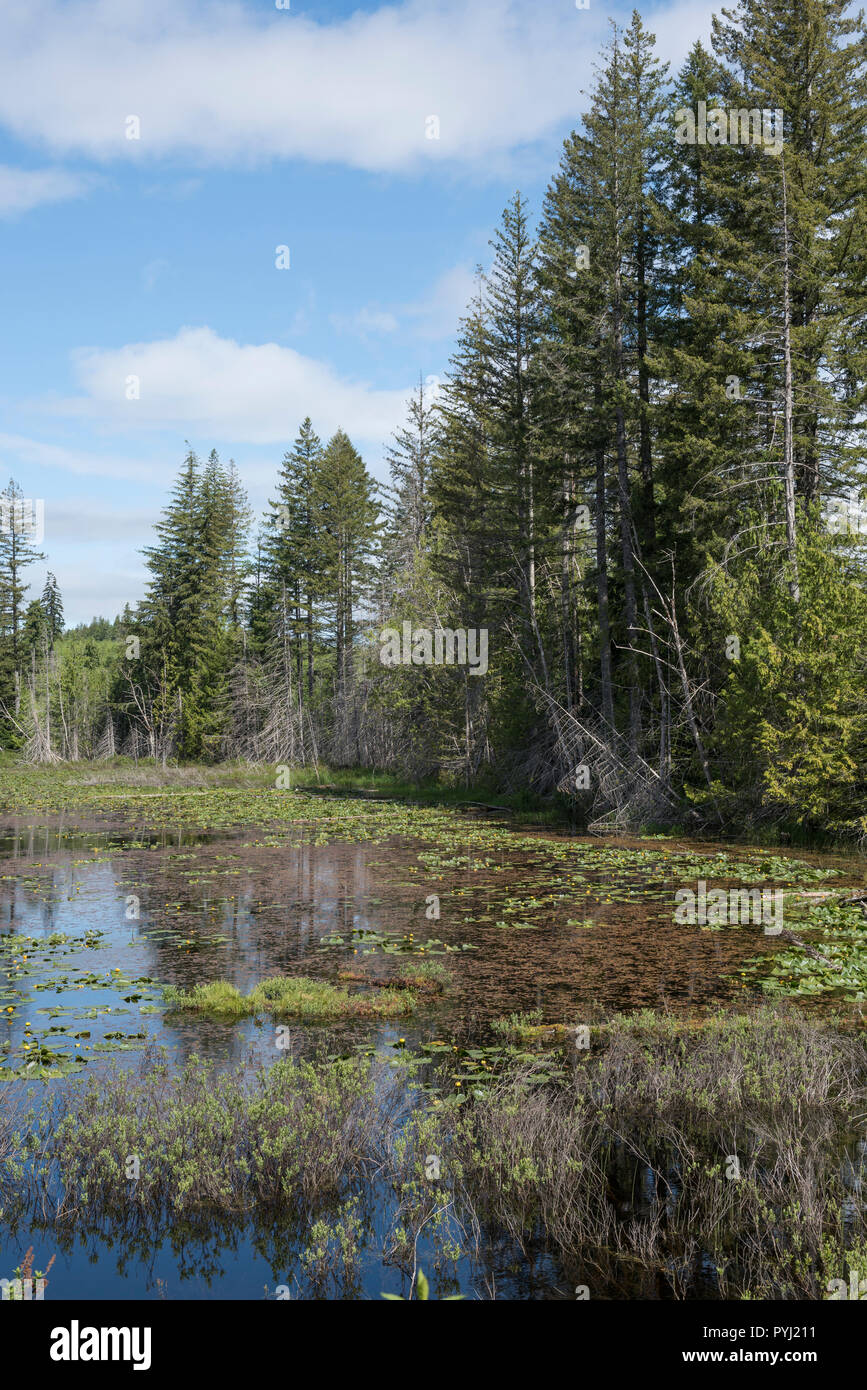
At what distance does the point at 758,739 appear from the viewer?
20.0 meters

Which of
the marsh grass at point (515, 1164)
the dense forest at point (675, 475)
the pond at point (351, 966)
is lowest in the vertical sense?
the pond at point (351, 966)

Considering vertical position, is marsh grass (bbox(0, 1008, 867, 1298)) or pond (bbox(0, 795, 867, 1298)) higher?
marsh grass (bbox(0, 1008, 867, 1298))

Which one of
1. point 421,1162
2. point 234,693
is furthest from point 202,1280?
point 234,693

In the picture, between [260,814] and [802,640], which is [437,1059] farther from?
[260,814]

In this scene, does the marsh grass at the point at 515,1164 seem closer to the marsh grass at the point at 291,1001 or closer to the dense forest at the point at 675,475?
the marsh grass at the point at 291,1001

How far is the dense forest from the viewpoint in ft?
66.6

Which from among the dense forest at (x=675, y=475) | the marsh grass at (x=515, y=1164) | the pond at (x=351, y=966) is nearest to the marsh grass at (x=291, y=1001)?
the pond at (x=351, y=966)

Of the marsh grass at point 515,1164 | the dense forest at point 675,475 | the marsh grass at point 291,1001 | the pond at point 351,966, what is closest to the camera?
the marsh grass at point 515,1164

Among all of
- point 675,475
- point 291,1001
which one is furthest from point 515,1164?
point 675,475

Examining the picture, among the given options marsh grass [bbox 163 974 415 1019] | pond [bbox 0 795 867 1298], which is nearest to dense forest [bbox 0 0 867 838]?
pond [bbox 0 795 867 1298]

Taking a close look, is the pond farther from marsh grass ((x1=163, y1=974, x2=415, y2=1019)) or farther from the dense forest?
the dense forest

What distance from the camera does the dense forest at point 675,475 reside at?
2031 centimetres

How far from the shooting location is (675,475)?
24375 millimetres
